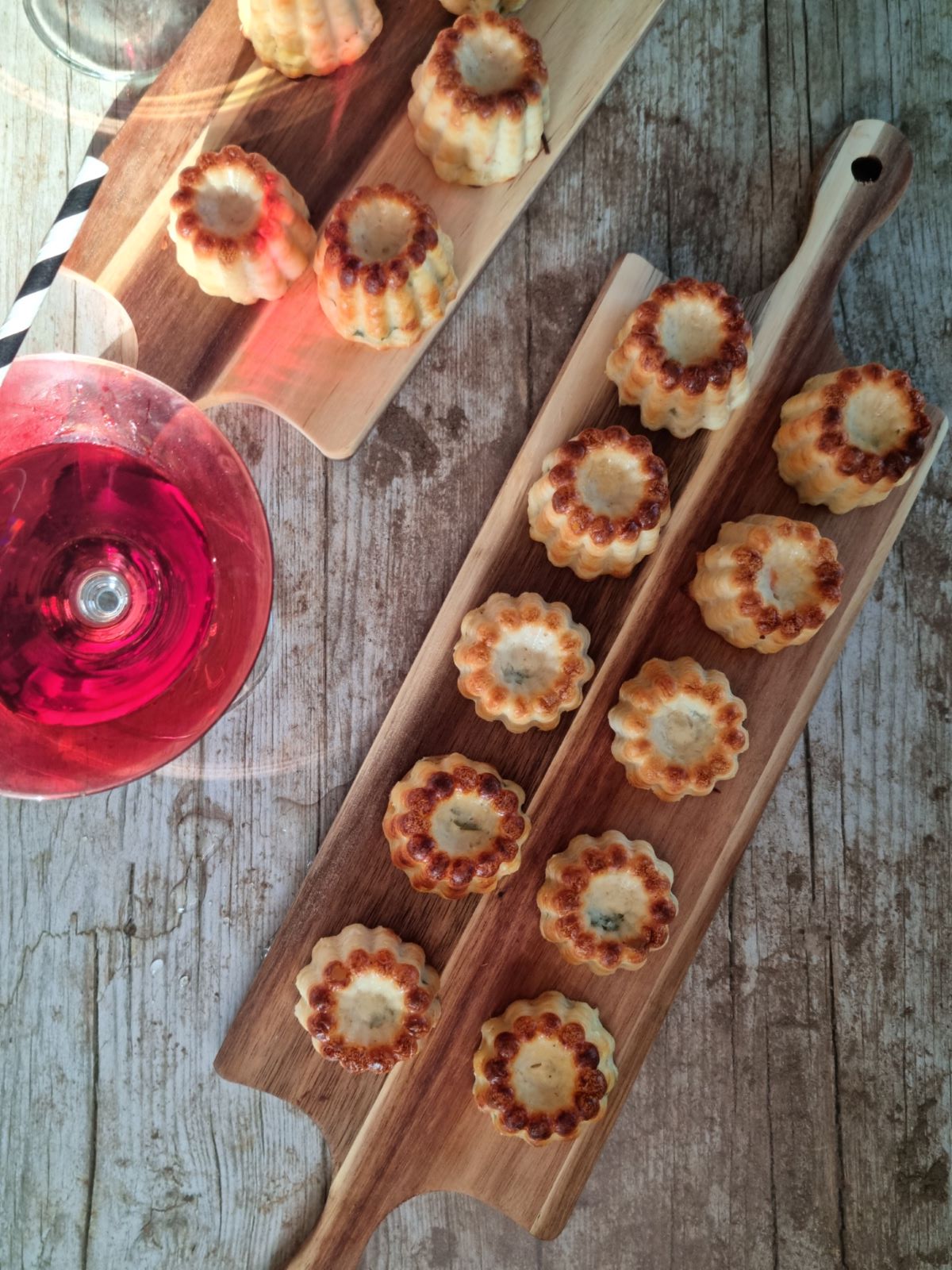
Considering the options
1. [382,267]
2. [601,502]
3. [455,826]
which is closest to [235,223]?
[382,267]

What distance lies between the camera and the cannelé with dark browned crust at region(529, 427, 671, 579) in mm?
2266

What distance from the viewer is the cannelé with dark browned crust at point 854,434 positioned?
2.30 m

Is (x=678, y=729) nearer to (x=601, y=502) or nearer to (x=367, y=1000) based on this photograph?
(x=601, y=502)

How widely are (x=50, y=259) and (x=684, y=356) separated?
145 centimetres

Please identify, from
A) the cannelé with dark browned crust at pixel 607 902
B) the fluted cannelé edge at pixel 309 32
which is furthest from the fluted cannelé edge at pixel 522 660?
the fluted cannelé edge at pixel 309 32

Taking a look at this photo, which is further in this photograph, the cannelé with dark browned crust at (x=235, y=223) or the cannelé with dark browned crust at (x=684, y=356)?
the cannelé with dark browned crust at (x=684, y=356)

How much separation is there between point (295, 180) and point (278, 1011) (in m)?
1.99

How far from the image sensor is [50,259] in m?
2.13

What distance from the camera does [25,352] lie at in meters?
2.42

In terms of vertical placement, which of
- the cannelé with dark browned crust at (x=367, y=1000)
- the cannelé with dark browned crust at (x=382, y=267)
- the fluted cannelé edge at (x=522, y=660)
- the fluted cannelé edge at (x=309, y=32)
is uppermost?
the fluted cannelé edge at (x=309, y=32)

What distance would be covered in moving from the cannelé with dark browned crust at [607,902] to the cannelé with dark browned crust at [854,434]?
0.98 metres

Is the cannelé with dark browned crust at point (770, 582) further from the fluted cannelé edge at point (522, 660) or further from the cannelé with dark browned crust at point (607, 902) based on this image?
the cannelé with dark browned crust at point (607, 902)

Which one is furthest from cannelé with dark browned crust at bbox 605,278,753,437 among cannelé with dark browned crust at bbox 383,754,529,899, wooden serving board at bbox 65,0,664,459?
cannelé with dark browned crust at bbox 383,754,529,899

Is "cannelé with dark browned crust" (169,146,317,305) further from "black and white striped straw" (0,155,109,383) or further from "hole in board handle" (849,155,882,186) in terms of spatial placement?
"hole in board handle" (849,155,882,186)
